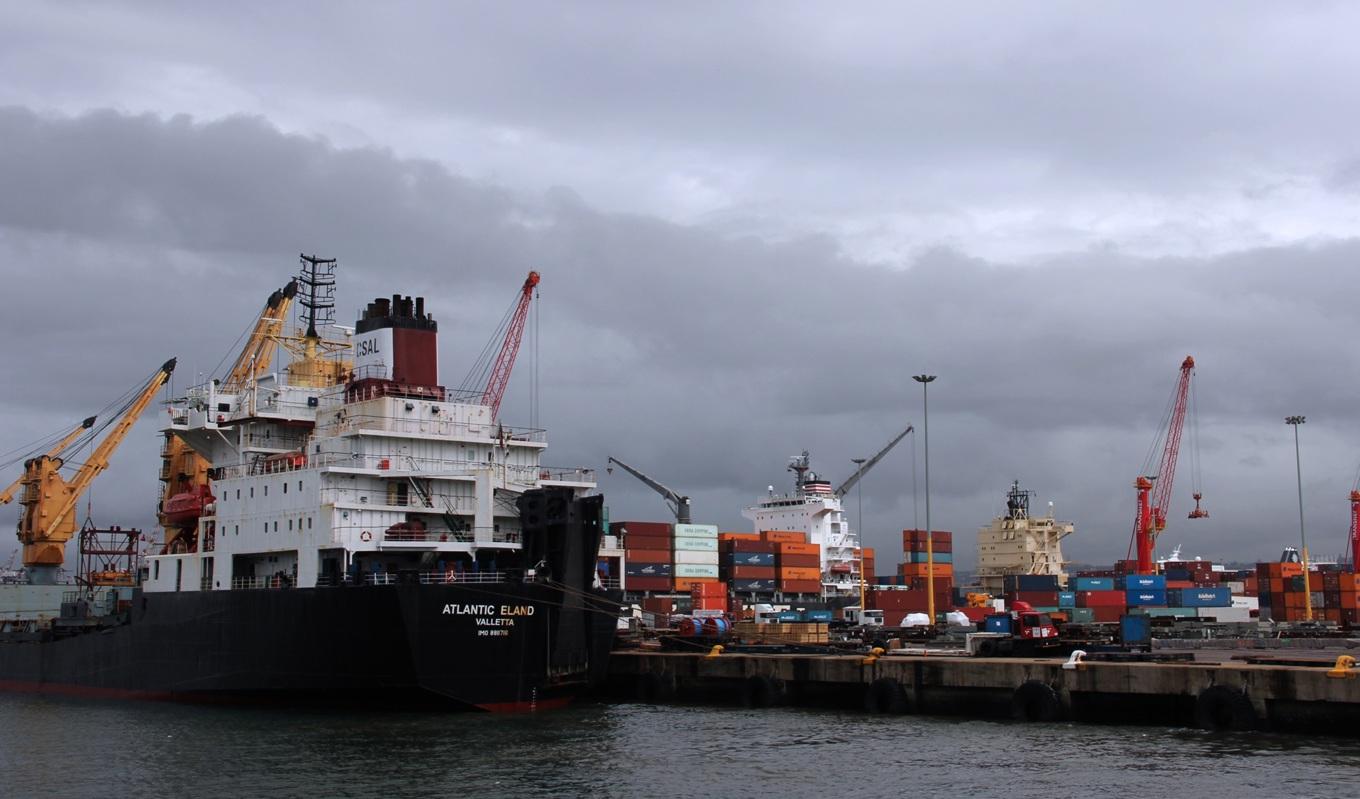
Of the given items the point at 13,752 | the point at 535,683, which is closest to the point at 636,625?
the point at 535,683

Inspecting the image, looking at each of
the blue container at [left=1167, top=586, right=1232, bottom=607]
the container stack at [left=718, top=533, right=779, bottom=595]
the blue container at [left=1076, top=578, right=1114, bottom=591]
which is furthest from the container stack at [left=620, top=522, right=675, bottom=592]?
the blue container at [left=1167, top=586, right=1232, bottom=607]

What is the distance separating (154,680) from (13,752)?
34.4 feet

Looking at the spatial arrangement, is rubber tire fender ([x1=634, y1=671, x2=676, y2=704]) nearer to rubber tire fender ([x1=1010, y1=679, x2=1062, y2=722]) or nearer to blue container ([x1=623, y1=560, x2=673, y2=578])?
rubber tire fender ([x1=1010, y1=679, x2=1062, y2=722])

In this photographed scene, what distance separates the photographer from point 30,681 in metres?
56.4

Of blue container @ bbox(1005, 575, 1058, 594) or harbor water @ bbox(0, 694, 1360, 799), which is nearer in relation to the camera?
harbor water @ bbox(0, 694, 1360, 799)

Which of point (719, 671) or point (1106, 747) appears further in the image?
point (719, 671)

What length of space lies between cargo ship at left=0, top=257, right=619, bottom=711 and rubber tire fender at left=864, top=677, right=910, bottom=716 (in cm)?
898

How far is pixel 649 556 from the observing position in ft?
295

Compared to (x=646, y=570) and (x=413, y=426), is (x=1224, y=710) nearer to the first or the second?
(x=413, y=426)

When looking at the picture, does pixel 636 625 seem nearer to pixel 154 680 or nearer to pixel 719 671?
pixel 719 671

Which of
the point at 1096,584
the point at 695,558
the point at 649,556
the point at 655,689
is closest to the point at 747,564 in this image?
the point at 695,558

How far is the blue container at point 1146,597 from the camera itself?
3652 inches

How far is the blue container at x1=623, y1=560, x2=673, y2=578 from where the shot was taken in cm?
8900

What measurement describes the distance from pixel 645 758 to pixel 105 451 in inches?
1495
